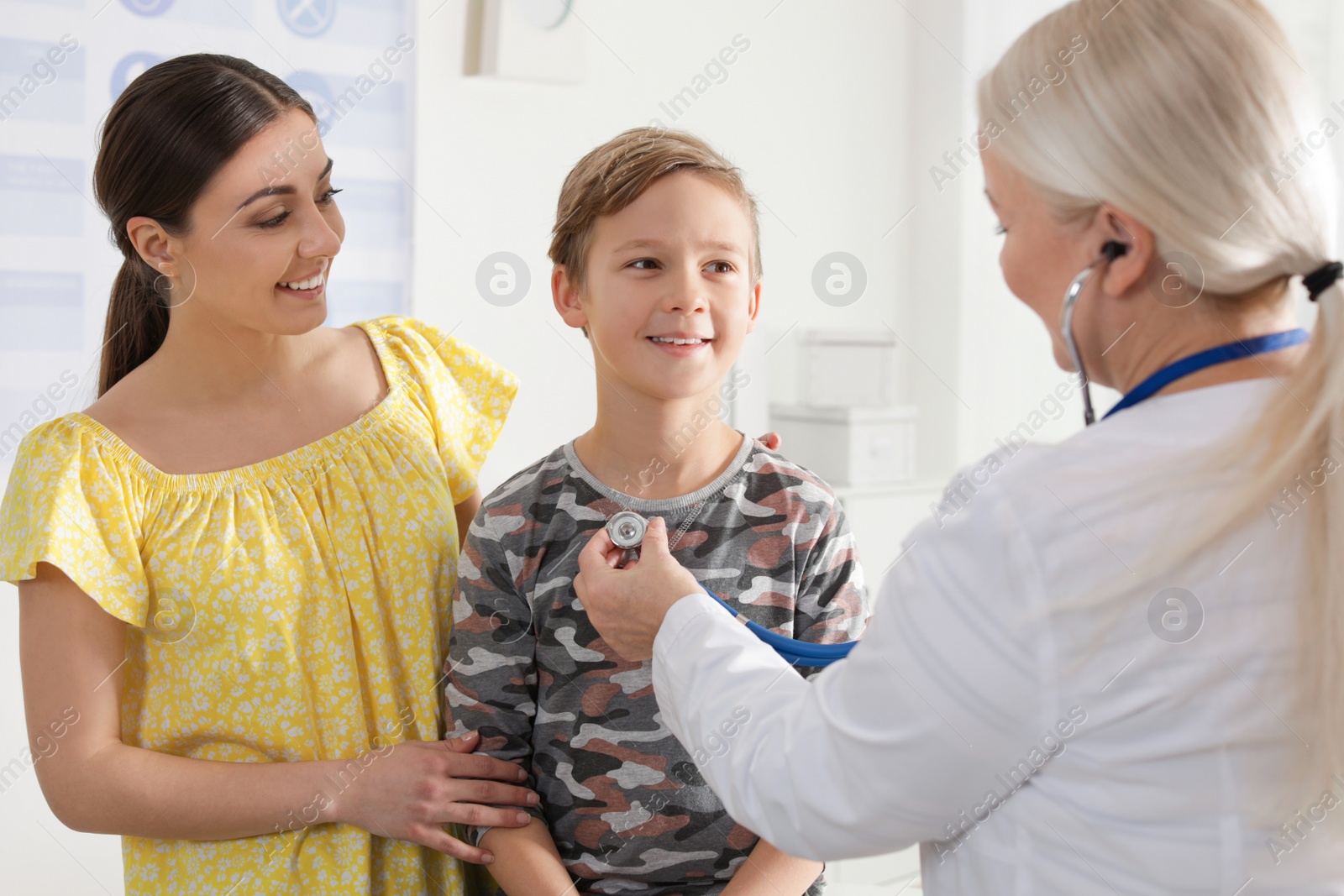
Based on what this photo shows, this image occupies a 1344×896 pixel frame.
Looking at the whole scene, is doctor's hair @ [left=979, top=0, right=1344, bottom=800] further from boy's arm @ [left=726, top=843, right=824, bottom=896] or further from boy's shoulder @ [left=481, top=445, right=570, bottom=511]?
boy's shoulder @ [left=481, top=445, right=570, bottom=511]

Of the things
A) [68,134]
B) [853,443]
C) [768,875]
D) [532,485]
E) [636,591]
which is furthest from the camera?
[853,443]

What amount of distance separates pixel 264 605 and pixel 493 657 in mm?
234

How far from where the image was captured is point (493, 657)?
115 centimetres

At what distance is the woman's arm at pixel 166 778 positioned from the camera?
110 cm

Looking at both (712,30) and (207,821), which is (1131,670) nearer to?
(207,821)

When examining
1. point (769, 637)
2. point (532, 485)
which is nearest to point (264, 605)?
point (532, 485)

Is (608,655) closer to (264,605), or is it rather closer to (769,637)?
(769,637)

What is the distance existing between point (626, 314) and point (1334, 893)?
772mm

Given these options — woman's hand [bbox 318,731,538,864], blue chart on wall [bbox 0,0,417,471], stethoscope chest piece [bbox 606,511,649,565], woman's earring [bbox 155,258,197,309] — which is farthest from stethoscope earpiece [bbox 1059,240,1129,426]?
blue chart on wall [bbox 0,0,417,471]

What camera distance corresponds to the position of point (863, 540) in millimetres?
2846

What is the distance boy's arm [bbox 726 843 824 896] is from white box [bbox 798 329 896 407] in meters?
1.88

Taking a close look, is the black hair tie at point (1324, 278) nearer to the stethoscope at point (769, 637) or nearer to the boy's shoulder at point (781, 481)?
the stethoscope at point (769, 637)

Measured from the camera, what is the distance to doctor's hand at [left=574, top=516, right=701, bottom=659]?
0.94 metres

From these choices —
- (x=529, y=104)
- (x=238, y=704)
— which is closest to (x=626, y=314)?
(x=238, y=704)
